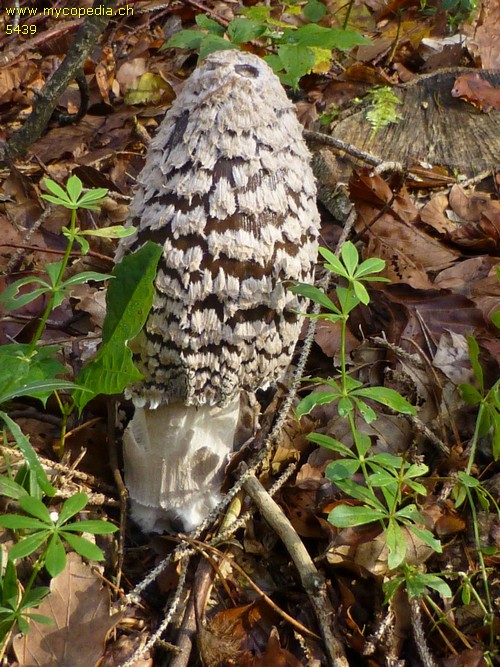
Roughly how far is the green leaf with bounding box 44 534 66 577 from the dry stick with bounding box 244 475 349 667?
3.19ft

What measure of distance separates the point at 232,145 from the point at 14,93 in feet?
13.3

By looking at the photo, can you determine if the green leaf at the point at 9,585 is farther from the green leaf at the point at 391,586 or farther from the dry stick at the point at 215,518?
the green leaf at the point at 391,586

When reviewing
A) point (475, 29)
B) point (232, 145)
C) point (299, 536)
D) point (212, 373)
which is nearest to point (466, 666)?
point (299, 536)

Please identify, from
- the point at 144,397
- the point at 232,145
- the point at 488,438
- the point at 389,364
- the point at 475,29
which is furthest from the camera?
the point at 475,29

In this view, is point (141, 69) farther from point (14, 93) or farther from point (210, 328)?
point (210, 328)

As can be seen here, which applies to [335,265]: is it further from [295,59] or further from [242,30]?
[242,30]

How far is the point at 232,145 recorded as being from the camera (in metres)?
2.22

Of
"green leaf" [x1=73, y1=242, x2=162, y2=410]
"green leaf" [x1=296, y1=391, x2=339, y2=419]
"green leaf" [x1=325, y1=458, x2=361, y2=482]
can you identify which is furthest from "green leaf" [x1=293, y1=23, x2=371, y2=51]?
"green leaf" [x1=325, y1=458, x2=361, y2=482]

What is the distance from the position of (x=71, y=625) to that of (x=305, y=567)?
2.82 feet

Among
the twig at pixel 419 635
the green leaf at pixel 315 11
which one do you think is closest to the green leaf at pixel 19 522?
the twig at pixel 419 635

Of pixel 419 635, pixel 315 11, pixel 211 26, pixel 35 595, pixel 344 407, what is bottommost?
pixel 419 635

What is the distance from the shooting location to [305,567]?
2.51 metres

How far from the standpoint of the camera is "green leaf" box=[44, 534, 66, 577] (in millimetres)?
1881

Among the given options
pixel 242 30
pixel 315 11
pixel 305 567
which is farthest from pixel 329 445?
pixel 315 11
